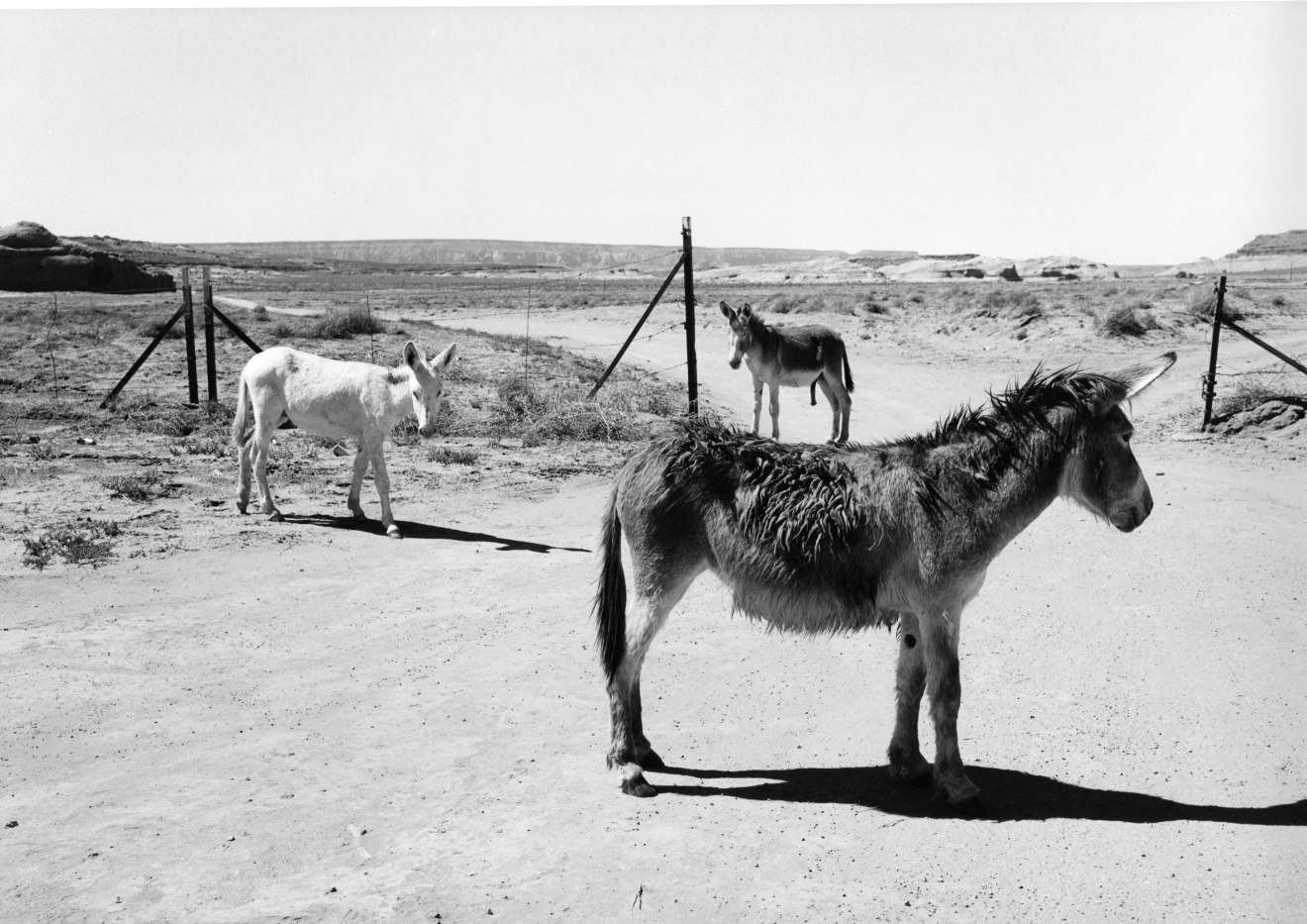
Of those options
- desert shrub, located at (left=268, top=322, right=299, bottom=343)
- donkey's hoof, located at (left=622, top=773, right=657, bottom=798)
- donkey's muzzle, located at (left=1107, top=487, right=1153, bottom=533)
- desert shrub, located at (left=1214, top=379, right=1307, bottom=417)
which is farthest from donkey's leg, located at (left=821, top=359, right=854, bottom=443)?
desert shrub, located at (left=268, top=322, right=299, bottom=343)

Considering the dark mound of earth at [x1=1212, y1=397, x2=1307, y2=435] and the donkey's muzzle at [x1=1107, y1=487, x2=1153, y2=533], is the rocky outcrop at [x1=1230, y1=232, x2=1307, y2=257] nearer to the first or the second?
the dark mound of earth at [x1=1212, y1=397, x2=1307, y2=435]

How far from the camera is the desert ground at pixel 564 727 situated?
5.08 m

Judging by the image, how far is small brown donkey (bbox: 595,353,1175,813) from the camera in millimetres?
5598

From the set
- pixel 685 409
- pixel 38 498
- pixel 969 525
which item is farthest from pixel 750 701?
pixel 685 409

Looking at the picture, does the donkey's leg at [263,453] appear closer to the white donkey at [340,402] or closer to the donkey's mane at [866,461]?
the white donkey at [340,402]

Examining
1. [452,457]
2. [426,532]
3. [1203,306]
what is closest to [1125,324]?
[1203,306]

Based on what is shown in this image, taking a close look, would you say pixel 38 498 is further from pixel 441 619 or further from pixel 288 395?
pixel 441 619

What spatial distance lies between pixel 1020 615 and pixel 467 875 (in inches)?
218

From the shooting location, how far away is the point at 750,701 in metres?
7.44

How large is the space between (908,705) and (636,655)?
1.53 meters

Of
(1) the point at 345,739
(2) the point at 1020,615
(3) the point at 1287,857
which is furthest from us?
(2) the point at 1020,615

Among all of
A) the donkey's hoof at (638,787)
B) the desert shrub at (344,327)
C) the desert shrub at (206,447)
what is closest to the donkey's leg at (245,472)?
the desert shrub at (206,447)

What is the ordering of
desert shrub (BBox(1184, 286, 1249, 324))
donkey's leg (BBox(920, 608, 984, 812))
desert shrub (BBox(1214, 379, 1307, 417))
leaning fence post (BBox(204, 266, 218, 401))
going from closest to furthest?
donkey's leg (BBox(920, 608, 984, 812)), desert shrub (BBox(1214, 379, 1307, 417)), leaning fence post (BBox(204, 266, 218, 401)), desert shrub (BBox(1184, 286, 1249, 324))

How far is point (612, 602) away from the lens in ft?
20.0
